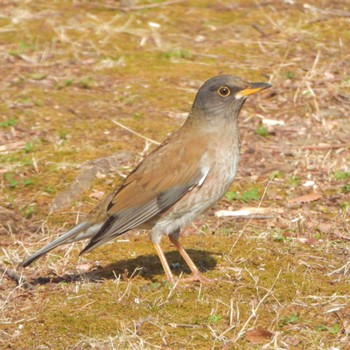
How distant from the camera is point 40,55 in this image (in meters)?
13.1

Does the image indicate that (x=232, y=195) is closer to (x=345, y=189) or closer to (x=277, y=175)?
(x=277, y=175)

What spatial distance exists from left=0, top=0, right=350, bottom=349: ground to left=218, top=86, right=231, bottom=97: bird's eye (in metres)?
1.33

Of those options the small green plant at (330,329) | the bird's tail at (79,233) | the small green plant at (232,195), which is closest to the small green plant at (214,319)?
the small green plant at (330,329)

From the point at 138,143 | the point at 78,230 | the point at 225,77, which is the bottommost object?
the point at 138,143

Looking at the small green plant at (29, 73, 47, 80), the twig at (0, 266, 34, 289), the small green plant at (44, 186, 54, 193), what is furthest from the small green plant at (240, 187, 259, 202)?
the small green plant at (29, 73, 47, 80)

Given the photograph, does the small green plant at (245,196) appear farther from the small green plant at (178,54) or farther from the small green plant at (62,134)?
the small green plant at (178,54)

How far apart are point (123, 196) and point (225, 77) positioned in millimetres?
1303

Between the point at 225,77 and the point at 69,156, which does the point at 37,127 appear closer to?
the point at 69,156

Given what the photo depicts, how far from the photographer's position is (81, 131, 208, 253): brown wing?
7172 millimetres

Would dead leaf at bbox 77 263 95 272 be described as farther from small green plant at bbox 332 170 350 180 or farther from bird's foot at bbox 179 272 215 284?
small green plant at bbox 332 170 350 180

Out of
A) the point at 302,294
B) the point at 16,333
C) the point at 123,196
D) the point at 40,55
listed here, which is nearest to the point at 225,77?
the point at 123,196

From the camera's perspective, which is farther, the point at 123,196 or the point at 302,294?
the point at 123,196

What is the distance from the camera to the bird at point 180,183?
718 centimetres

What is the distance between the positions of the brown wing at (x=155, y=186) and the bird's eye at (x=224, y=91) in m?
0.49
